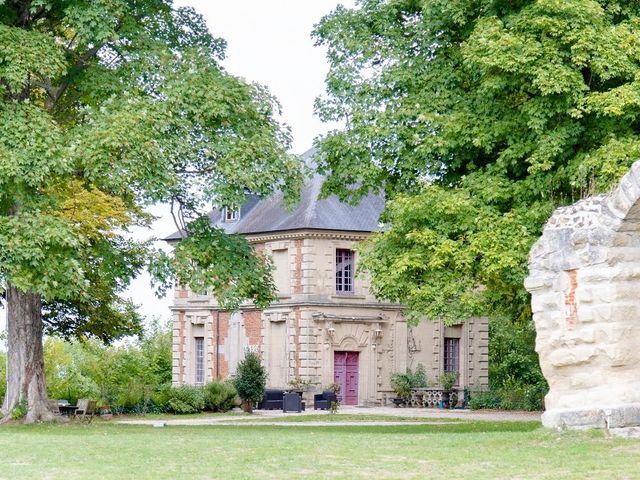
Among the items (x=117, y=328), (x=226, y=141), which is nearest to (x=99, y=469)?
(x=226, y=141)

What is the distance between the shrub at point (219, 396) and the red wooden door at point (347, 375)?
5399 millimetres

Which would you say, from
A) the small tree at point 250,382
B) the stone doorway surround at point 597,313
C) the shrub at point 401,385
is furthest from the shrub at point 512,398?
the stone doorway surround at point 597,313

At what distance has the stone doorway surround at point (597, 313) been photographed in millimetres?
19281

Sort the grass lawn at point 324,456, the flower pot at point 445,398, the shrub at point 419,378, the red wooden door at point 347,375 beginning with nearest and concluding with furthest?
the grass lawn at point 324,456 → the flower pot at point 445,398 → the red wooden door at point 347,375 → the shrub at point 419,378

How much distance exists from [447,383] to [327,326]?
495cm

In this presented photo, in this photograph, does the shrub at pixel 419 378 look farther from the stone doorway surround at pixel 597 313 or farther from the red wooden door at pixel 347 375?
the stone doorway surround at pixel 597 313

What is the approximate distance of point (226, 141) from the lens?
27.3 meters

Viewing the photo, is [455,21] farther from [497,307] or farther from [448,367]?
[448,367]

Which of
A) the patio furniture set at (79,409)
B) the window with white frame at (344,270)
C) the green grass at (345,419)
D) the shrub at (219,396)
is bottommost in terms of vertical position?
the green grass at (345,419)

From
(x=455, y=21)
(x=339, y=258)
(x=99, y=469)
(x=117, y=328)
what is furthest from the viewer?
(x=339, y=258)

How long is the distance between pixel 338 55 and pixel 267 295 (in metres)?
5.58

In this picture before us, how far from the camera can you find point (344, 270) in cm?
4853

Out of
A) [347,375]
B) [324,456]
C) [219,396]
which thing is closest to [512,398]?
[347,375]

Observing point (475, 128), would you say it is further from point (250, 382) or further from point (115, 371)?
point (115, 371)
